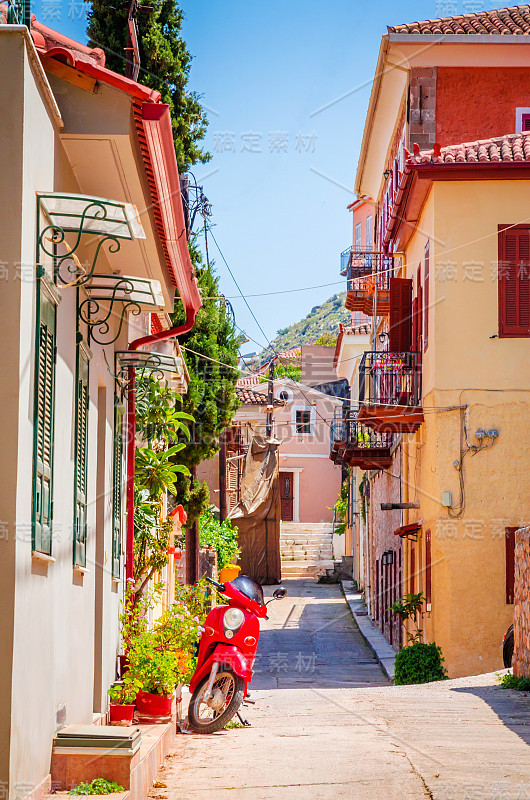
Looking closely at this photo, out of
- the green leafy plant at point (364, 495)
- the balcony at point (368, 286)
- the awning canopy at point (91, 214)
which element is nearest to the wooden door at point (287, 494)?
the green leafy plant at point (364, 495)

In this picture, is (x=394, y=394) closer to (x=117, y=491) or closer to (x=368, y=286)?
(x=368, y=286)

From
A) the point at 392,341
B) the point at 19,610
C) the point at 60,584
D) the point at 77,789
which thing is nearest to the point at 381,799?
the point at 77,789

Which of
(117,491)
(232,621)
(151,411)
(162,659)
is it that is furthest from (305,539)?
(162,659)

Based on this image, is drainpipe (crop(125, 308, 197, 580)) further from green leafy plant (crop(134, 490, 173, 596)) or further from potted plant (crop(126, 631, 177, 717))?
green leafy plant (crop(134, 490, 173, 596))

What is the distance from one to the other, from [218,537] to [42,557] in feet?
73.6

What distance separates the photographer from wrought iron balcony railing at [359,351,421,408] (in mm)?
18219

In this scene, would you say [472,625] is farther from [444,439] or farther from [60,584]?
[60,584]

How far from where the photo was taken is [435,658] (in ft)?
53.0

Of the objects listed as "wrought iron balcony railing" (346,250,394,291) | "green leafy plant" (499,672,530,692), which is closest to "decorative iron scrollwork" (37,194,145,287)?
"green leafy plant" (499,672,530,692)

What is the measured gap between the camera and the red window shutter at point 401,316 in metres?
19.6

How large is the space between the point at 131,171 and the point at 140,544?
6513 mm

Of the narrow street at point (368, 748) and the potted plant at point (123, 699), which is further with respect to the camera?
the potted plant at point (123, 699)

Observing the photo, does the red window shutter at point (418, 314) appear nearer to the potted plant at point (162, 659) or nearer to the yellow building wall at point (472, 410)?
the yellow building wall at point (472, 410)

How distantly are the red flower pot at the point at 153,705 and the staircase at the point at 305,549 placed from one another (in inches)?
1235
